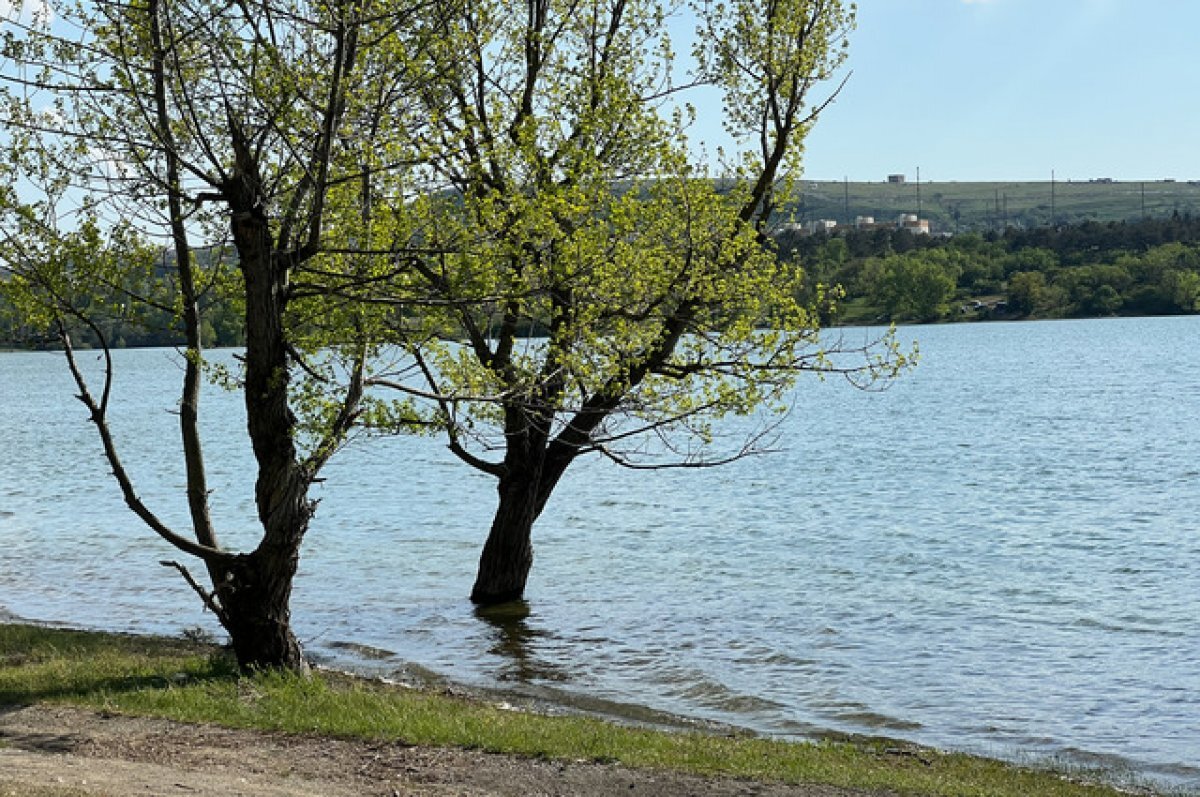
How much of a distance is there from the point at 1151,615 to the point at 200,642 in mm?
16072

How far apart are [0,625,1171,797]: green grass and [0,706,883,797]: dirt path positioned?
381 mm

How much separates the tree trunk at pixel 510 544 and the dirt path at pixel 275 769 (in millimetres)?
9617

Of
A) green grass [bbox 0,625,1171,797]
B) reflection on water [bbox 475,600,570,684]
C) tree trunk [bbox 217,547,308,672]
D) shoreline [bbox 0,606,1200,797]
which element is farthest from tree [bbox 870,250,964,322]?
tree trunk [bbox 217,547,308,672]

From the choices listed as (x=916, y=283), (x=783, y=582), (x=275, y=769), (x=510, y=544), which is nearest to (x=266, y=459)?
(x=275, y=769)

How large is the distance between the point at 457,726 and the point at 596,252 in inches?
232

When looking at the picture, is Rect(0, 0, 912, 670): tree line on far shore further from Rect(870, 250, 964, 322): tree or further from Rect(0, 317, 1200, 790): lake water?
Rect(870, 250, 964, 322): tree

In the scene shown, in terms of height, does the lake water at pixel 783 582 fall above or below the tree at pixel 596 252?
below

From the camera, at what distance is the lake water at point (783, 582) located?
19.3m

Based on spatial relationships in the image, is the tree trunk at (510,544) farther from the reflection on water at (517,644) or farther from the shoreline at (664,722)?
the shoreline at (664,722)

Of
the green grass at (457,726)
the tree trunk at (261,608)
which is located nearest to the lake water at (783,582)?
the green grass at (457,726)

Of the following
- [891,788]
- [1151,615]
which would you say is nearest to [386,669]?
[891,788]

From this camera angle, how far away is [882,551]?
3309cm

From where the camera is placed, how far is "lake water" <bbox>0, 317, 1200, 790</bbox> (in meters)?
19.3

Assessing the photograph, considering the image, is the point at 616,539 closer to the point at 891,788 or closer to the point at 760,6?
the point at 760,6
